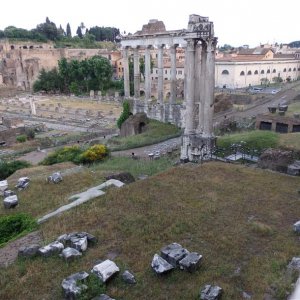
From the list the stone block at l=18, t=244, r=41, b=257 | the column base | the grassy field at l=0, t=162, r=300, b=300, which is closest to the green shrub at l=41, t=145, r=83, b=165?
the column base

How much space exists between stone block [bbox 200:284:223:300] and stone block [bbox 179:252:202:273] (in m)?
0.71

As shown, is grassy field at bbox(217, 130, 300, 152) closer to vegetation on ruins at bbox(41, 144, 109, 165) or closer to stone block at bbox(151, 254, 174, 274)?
vegetation on ruins at bbox(41, 144, 109, 165)

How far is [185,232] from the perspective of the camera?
377 inches

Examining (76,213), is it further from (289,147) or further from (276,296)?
(289,147)

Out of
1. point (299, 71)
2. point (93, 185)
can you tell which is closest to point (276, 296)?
point (93, 185)

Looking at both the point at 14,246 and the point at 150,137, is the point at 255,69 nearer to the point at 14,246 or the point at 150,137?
the point at 150,137

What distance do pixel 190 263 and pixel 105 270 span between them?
5.95 feet

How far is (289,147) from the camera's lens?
17.5 meters

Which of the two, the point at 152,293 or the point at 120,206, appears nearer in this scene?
the point at 152,293

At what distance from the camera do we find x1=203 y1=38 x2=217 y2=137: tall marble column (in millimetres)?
17656

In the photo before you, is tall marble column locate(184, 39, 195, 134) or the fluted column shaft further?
the fluted column shaft

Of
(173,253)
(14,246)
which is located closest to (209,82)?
(173,253)

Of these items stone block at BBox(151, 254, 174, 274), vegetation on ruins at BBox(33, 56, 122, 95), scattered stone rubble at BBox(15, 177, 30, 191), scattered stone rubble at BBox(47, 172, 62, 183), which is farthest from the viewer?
vegetation on ruins at BBox(33, 56, 122, 95)

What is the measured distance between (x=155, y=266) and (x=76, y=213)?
4.10m
